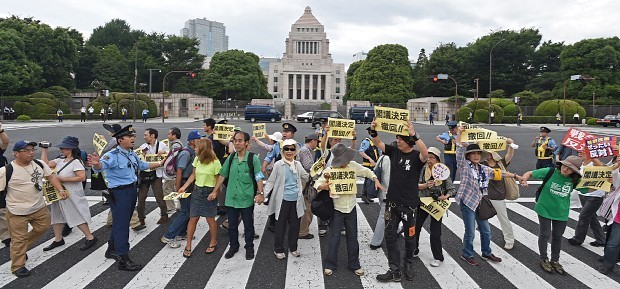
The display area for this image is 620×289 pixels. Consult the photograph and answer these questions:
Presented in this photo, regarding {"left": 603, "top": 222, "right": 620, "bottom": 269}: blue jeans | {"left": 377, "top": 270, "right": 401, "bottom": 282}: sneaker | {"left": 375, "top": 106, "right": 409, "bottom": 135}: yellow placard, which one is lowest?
{"left": 377, "top": 270, "right": 401, "bottom": 282}: sneaker

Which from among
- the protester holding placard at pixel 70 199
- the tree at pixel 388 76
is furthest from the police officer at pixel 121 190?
the tree at pixel 388 76

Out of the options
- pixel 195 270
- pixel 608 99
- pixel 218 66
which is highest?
pixel 218 66

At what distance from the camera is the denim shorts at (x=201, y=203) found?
5.45m

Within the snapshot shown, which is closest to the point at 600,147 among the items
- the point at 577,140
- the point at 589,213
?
the point at 577,140

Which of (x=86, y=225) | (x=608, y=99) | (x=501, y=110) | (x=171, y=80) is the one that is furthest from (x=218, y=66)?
(x=86, y=225)

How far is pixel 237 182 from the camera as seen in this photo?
5348 mm

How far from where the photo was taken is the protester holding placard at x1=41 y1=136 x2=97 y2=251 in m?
5.52

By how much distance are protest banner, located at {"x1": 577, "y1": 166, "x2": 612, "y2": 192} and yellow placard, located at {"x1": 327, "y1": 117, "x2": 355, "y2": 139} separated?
3.25 m

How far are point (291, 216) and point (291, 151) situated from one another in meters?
0.93

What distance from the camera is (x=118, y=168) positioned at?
16.4 feet

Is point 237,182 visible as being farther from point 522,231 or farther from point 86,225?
point 522,231

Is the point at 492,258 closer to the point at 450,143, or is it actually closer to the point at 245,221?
the point at 245,221

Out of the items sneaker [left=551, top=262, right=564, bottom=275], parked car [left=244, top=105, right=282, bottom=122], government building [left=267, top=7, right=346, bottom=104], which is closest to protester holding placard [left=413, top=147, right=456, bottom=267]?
sneaker [left=551, top=262, right=564, bottom=275]

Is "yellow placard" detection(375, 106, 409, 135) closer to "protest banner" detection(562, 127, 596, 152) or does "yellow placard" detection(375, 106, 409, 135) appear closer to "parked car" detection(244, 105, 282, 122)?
"protest banner" detection(562, 127, 596, 152)
